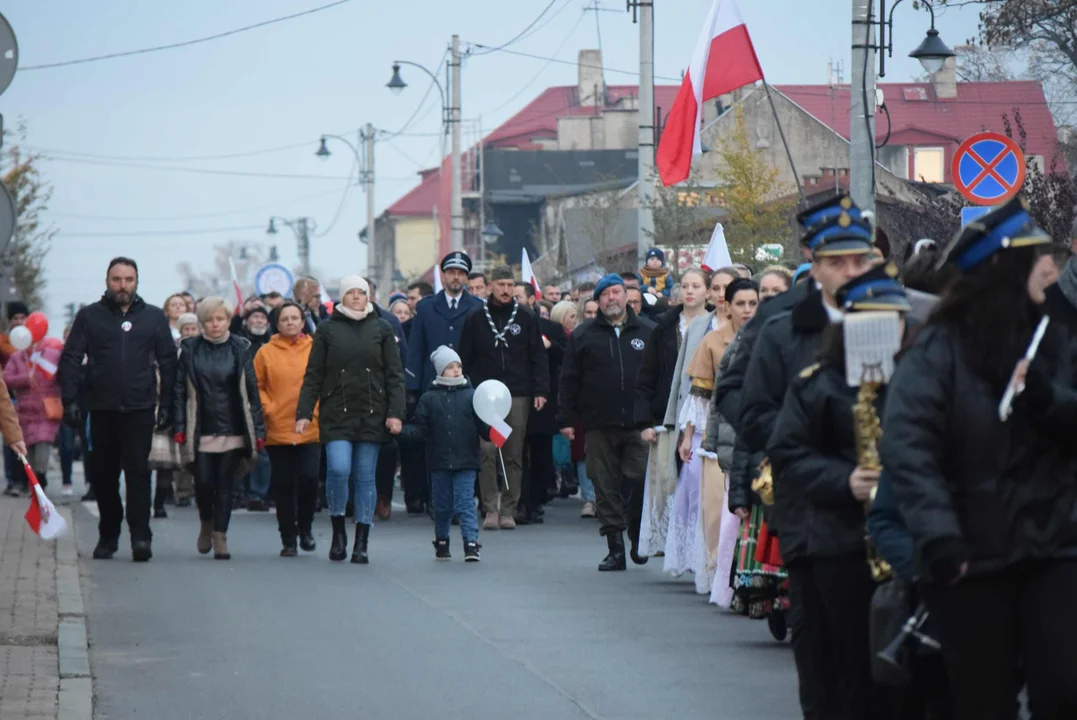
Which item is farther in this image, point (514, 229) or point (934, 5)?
point (514, 229)

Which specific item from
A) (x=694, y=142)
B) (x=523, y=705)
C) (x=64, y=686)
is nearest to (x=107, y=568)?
(x=64, y=686)

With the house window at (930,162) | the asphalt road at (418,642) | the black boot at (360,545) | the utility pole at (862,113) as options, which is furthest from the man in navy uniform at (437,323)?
the house window at (930,162)

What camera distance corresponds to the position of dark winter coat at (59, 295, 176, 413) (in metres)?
14.4

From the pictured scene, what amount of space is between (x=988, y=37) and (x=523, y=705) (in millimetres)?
15459

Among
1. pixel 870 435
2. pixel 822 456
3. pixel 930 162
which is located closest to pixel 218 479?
pixel 822 456

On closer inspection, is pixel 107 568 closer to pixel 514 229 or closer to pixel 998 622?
pixel 998 622

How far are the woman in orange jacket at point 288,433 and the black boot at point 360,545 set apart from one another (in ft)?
1.81

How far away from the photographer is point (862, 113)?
18156 millimetres

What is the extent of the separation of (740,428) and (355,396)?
25.7 ft

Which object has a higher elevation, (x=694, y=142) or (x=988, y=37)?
(x=988, y=37)

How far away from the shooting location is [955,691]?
17.1ft

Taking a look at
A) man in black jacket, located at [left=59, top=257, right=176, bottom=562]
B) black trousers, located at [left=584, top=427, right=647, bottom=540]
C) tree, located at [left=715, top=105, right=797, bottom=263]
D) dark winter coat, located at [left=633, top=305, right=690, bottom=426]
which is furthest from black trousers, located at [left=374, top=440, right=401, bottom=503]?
tree, located at [left=715, top=105, right=797, bottom=263]

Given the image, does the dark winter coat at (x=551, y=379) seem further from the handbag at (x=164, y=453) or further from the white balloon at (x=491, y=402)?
the handbag at (x=164, y=453)

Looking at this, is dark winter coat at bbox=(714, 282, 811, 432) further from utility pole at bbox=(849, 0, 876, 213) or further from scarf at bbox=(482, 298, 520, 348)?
scarf at bbox=(482, 298, 520, 348)
